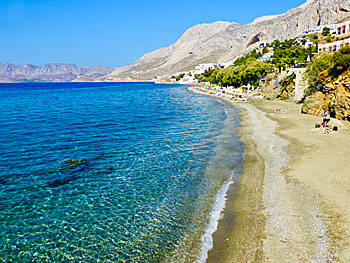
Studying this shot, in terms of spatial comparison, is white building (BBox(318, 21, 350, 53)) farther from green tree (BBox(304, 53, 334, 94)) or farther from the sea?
the sea

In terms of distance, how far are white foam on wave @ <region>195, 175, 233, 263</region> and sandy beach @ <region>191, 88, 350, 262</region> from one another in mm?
233

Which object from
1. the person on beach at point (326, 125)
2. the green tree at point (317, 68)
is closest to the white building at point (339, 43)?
the green tree at point (317, 68)

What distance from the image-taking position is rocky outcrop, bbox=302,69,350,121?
27.9 metres

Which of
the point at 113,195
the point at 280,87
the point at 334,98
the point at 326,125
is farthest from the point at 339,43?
the point at 113,195

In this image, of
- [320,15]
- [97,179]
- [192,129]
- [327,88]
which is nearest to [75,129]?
[192,129]

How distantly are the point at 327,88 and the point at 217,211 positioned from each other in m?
27.0

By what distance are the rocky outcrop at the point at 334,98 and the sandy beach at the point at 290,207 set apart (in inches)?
340

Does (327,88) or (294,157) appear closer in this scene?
(294,157)

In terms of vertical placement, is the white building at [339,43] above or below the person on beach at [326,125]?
above

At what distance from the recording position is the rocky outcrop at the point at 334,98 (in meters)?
27.9

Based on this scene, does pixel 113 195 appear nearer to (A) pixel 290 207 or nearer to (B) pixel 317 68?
(A) pixel 290 207

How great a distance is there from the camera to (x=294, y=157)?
1850cm

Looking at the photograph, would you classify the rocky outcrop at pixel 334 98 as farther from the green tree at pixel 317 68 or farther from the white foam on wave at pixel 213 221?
the white foam on wave at pixel 213 221

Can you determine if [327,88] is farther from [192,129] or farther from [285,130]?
[192,129]
